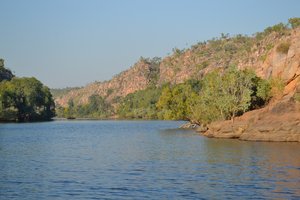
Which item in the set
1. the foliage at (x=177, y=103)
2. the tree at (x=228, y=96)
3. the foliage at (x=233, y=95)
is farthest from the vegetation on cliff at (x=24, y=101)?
the foliage at (x=233, y=95)

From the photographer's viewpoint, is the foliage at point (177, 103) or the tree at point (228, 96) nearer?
the tree at point (228, 96)

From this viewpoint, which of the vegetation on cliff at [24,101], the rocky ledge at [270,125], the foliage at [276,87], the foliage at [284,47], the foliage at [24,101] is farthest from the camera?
the foliage at [24,101]

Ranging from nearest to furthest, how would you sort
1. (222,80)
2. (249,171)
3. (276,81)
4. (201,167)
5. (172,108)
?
(249,171) < (201,167) < (276,81) < (222,80) < (172,108)

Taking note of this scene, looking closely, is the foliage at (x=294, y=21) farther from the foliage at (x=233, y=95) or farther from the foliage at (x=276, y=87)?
the foliage at (x=276, y=87)

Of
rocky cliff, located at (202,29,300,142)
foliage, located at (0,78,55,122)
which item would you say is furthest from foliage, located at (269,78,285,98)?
foliage, located at (0,78,55,122)

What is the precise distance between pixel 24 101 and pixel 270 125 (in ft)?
401

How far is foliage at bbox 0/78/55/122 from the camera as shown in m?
160

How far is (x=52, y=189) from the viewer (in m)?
30.4

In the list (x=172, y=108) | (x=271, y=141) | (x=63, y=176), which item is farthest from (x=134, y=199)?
(x=172, y=108)

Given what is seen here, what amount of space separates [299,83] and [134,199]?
161ft

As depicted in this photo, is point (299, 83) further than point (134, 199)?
Yes

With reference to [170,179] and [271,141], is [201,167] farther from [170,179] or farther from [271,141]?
[271,141]

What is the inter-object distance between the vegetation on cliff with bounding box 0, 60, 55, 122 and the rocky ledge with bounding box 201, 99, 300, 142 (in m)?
99.9

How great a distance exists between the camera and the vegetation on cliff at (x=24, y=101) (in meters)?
159
